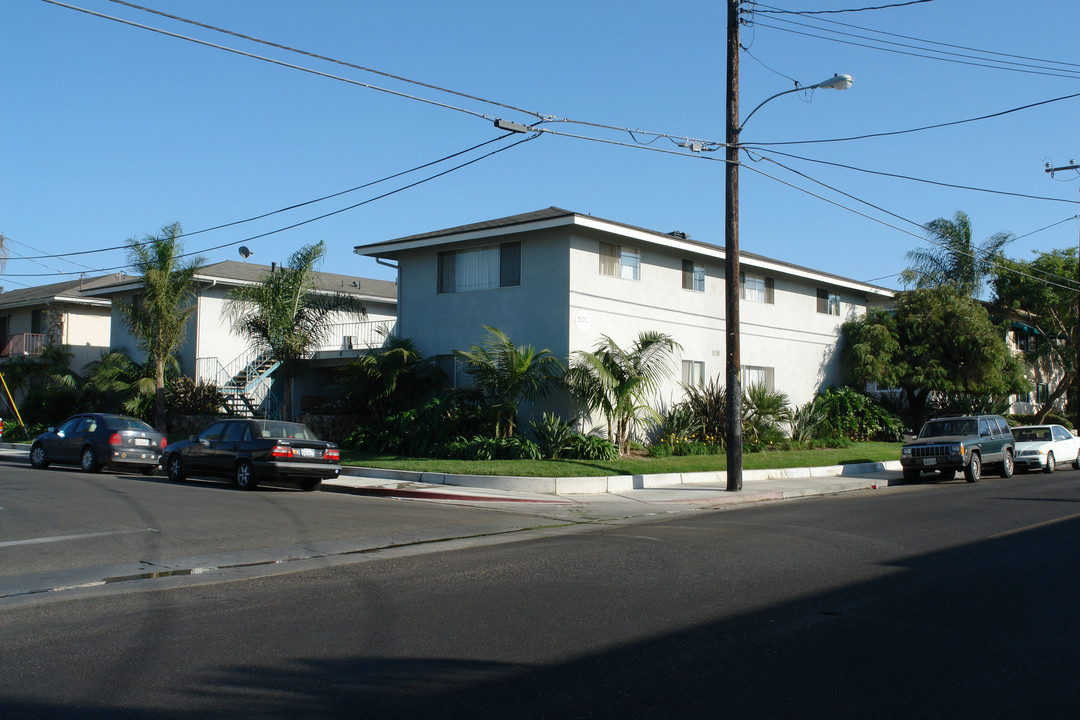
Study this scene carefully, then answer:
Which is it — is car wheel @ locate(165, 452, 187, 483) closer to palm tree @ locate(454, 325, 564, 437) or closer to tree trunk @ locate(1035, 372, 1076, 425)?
palm tree @ locate(454, 325, 564, 437)

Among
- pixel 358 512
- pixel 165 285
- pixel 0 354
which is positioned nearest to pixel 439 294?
pixel 165 285

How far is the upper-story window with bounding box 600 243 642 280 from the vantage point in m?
23.9

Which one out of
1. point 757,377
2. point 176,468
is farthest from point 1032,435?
point 176,468

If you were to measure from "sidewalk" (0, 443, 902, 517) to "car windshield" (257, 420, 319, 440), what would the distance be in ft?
4.29

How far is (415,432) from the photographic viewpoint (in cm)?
2330

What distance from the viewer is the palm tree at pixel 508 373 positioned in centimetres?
2153

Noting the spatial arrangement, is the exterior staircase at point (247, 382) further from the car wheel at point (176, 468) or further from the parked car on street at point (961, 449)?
the parked car on street at point (961, 449)

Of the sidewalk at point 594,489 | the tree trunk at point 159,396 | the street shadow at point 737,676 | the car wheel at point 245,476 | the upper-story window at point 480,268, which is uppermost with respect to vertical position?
the upper-story window at point 480,268

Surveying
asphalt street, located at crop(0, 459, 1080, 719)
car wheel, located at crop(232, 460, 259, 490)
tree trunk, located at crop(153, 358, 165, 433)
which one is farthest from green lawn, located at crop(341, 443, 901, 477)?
tree trunk, located at crop(153, 358, 165, 433)

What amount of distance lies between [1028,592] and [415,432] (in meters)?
17.1

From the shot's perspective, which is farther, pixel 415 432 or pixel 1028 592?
pixel 415 432

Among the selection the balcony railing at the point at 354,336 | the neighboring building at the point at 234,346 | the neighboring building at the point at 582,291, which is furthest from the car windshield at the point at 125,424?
the balcony railing at the point at 354,336

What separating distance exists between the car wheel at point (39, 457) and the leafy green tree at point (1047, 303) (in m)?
38.0

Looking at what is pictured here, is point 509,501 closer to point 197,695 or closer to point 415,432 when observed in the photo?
point 415,432
